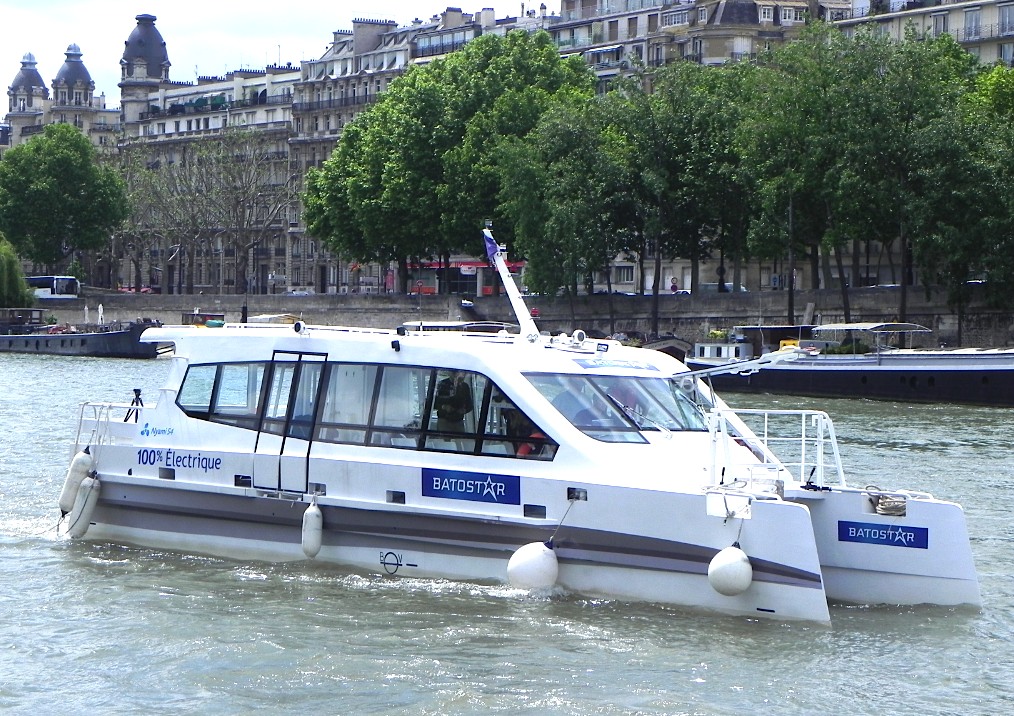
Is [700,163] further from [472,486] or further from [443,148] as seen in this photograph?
[472,486]

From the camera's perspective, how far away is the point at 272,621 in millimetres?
16672

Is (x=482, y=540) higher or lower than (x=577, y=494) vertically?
lower

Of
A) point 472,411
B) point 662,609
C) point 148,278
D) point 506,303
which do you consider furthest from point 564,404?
point 148,278

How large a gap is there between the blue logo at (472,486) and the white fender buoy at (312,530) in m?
1.33

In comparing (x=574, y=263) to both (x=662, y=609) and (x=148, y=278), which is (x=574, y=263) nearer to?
(x=662, y=609)

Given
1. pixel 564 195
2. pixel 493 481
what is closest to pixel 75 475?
pixel 493 481

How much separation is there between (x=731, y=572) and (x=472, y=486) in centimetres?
302

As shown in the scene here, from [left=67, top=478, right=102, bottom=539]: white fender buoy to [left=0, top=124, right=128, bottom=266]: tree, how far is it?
100031 mm

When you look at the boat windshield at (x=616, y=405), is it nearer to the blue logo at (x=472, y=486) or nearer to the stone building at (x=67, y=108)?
the blue logo at (x=472, y=486)

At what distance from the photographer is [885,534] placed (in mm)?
16516

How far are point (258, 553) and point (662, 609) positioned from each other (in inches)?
195

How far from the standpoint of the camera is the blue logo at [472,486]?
671 inches

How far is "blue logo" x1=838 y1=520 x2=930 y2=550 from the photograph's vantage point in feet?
53.8

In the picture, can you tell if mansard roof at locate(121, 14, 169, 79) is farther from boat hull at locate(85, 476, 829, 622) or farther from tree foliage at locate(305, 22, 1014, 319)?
boat hull at locate(85, 476, 829, 622)
